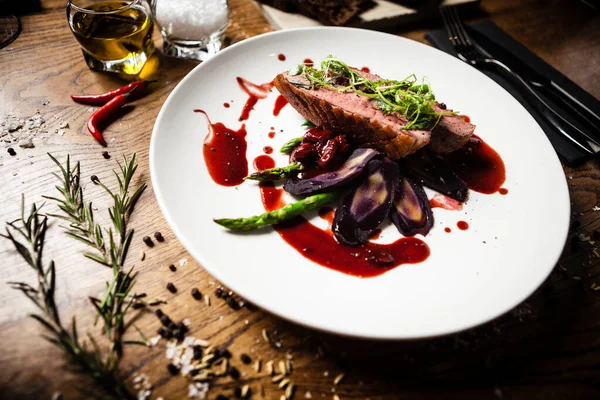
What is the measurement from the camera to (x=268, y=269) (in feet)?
7.36

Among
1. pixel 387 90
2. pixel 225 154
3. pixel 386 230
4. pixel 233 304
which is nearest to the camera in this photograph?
pixel 233 304

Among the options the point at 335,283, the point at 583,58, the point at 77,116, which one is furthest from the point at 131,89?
the point at 583,58

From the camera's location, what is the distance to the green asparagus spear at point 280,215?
237 cm

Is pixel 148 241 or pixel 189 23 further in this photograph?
pixel 189 23

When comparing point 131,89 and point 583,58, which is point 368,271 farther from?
point 583,58

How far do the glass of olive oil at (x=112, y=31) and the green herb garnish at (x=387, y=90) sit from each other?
1.22 metres

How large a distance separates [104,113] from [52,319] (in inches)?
59.7

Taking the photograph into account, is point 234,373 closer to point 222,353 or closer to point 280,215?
point 222,353

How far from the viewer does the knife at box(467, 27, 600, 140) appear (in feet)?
10.8

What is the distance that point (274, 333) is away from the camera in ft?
7.45

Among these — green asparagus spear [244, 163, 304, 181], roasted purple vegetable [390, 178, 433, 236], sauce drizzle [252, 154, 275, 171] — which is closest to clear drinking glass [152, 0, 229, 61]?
sauce drizzle [252, 154, 275, 171]

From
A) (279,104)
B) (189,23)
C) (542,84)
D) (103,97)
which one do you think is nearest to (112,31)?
(103,97)

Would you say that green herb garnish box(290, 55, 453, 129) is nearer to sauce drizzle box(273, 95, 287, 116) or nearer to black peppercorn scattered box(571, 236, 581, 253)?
sauce drizzle box(273, 95, 287, 116)

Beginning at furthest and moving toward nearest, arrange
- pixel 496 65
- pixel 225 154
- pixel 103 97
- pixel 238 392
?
pixel 496 65 → pixel 103 97 → pixel 225 154 → pixel 238 392
